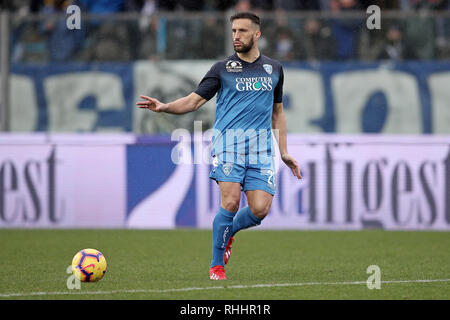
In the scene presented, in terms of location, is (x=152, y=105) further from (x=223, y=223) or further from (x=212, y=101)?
(x=212, y=101)

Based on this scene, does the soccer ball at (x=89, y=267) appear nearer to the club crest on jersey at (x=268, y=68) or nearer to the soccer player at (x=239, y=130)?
the soccer player at (x=239, y=130)

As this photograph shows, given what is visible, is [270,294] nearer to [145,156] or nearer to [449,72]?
[145,156]

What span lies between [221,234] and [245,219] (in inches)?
10.2

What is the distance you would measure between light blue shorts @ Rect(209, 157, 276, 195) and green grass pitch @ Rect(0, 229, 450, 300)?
79cm

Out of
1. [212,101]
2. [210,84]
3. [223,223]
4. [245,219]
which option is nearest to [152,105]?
[210,84]

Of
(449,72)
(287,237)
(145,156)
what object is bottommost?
(287,237)

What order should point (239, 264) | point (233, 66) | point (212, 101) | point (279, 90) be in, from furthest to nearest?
point (212, 101), point (239, 264), point (279, 90), point (233, 66)

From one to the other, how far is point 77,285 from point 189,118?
7.33 m

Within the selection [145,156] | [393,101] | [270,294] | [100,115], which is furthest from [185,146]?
[270,294]

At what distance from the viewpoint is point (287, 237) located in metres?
12.5

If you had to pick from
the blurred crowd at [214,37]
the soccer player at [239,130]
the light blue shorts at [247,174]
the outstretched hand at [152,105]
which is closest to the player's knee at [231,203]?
the soccer player at [239,130]

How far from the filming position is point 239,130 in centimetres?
796

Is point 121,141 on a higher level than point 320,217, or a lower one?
higher

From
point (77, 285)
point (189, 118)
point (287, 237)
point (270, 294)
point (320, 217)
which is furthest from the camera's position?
point (189, 118)
